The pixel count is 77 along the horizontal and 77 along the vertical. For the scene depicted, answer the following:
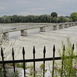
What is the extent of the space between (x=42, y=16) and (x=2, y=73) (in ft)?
131

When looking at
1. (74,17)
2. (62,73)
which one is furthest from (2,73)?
(74,17)

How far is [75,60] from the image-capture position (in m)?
1.88

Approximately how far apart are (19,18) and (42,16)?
6.22 m

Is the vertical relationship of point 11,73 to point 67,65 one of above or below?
below

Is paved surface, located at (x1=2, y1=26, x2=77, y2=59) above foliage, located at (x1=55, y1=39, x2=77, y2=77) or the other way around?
the other way around

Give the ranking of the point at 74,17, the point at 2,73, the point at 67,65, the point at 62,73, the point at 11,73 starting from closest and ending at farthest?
the point at 67,65 → the point at 62,73 → the point at 2,73 → the point at 11,73 → the point at 74,17

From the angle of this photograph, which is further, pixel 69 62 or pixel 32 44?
pixel 32 44

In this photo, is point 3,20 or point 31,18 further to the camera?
point 31,18

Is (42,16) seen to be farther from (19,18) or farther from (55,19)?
(19,18)

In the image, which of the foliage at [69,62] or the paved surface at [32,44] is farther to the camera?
the paved surface at [32,44]

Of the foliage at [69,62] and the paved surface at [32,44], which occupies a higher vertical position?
the foliage at [69,62]

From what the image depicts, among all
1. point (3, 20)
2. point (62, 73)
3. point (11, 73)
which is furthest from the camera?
point (3, 20)

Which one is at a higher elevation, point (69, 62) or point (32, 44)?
point (69, 62)

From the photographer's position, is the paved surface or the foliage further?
the paved surface
